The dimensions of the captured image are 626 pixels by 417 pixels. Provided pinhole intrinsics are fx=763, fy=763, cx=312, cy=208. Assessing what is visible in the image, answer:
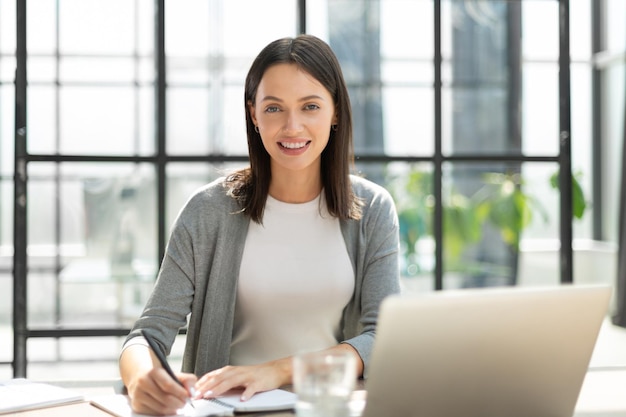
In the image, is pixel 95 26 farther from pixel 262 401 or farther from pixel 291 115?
pixel 262 401

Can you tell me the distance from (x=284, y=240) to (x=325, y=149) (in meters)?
0.27

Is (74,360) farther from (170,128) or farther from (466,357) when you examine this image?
(466,357)

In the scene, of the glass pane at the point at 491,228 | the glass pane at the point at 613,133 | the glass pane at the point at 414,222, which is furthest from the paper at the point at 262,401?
the glass pane at the point at 613,133

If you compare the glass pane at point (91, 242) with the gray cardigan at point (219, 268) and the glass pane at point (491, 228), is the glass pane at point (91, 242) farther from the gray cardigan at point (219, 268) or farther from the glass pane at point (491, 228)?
the glass pane at point (491, 228)

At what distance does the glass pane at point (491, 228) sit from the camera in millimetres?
4281

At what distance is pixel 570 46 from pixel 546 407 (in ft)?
7.23

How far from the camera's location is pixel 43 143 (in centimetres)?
290

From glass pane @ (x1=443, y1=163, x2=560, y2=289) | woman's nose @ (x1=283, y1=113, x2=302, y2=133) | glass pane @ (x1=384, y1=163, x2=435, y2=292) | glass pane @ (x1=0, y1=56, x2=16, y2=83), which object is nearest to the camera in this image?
woman's nose @ (x1=283, y1=113, x2=302, y2=133)

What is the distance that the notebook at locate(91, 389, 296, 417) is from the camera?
1235 millimetres

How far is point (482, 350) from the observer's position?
1043 mm

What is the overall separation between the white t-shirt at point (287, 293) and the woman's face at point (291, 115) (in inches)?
8.1

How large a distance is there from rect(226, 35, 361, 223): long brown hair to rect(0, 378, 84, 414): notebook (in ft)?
2.15

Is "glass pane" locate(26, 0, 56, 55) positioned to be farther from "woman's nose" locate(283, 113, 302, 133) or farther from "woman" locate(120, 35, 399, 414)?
"woman's nose" locate(283, 113, 302, 133)

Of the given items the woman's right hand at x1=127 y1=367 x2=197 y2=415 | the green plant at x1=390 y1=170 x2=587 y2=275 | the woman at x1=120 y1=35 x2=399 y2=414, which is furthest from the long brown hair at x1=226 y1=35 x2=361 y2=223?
the green plant at x1=390 y1=170 x2=587 y2=275
